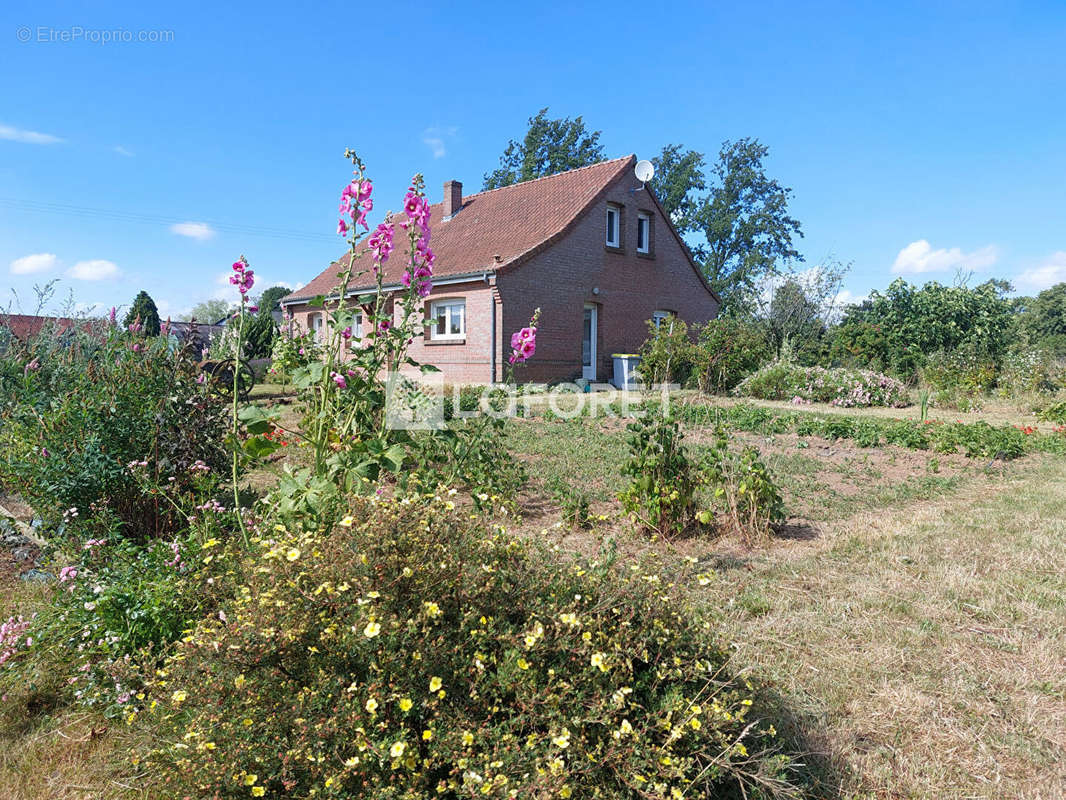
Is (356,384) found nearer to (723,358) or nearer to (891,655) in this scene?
(891,655)

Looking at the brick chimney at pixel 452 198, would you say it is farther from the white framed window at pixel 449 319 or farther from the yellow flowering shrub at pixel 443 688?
the yellow flowering shrub at pixel 443 688

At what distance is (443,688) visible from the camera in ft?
5.51

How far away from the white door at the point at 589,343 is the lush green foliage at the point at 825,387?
4438 mm

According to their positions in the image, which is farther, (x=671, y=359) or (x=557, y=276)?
(x=557, y=276)

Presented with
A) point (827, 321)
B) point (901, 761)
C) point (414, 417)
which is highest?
point (827, 321)

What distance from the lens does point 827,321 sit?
21.4 metres

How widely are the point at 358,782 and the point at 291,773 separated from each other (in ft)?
0.58

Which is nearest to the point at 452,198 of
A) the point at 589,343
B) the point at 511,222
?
the point at 511,222

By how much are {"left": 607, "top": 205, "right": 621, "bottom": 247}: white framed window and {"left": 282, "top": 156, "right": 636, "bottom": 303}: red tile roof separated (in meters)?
0.91

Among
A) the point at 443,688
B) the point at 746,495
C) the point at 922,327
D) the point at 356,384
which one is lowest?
the point at 443,688

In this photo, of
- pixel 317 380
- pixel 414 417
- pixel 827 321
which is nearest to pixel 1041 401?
pixel 827 321

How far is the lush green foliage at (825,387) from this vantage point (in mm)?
13867

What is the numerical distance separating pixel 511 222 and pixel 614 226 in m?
3.11

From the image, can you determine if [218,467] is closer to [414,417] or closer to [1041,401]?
[414,417]
